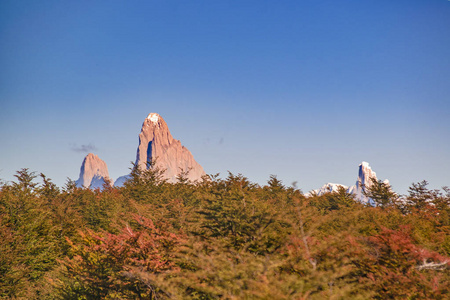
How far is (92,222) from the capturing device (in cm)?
2464

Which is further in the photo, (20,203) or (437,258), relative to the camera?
(20,203)

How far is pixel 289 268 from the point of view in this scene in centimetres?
789

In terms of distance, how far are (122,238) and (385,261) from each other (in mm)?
→ 10459

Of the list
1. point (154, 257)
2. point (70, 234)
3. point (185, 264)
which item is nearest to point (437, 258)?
point (185, 264)

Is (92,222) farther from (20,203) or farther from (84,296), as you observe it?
(84,296)

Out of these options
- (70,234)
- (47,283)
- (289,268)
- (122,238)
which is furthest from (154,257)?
(70,234)

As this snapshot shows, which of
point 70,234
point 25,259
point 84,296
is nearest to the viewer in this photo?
point 84,296

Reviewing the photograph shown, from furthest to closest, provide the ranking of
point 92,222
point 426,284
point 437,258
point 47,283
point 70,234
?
point 92,222, point 70,234, point 47,283, point 437,258, point 426,284

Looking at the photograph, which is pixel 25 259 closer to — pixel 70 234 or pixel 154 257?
pixel 70 234

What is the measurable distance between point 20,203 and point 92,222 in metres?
8.31

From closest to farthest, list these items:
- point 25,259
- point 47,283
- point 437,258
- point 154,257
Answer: point 437,258, point 154,257, point 25,259, point 47,283

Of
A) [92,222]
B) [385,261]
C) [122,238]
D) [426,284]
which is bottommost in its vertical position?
[426,284]

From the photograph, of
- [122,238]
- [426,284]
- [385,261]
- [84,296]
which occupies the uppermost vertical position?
[122,238]

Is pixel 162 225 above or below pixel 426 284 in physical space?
above
